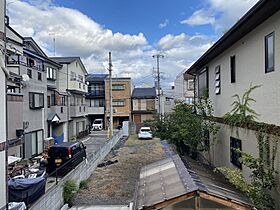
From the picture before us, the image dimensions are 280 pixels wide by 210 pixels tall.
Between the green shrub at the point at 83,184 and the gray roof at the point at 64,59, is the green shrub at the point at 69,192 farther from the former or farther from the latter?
the gray roof at the point at 64,59

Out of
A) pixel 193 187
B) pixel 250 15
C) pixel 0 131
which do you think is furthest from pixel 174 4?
pixel 193 187

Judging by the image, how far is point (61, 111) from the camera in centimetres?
2420

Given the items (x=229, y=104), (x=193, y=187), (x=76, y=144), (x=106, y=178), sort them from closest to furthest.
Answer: (x=193, y=187)
(x=229, y=104)
(x=106, y=178)
(x=76, y=144)

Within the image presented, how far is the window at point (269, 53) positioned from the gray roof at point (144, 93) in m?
36.8

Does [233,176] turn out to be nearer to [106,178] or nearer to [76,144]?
[106,178]

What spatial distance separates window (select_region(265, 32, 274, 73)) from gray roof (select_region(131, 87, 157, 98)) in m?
36.8

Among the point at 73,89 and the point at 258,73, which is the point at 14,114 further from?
the point at 73,89

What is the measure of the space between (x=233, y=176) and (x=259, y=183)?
20.4 inches

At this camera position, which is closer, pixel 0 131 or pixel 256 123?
pixel 256 123

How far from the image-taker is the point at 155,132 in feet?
56.1

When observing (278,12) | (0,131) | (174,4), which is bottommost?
(0,131)

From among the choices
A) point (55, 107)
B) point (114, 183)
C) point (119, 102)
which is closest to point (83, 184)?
point (114, 183)

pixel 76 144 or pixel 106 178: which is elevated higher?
pixel 76 144

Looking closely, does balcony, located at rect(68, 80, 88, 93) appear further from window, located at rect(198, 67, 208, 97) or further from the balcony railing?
window, located at rect(198, 67, 208, 97)
